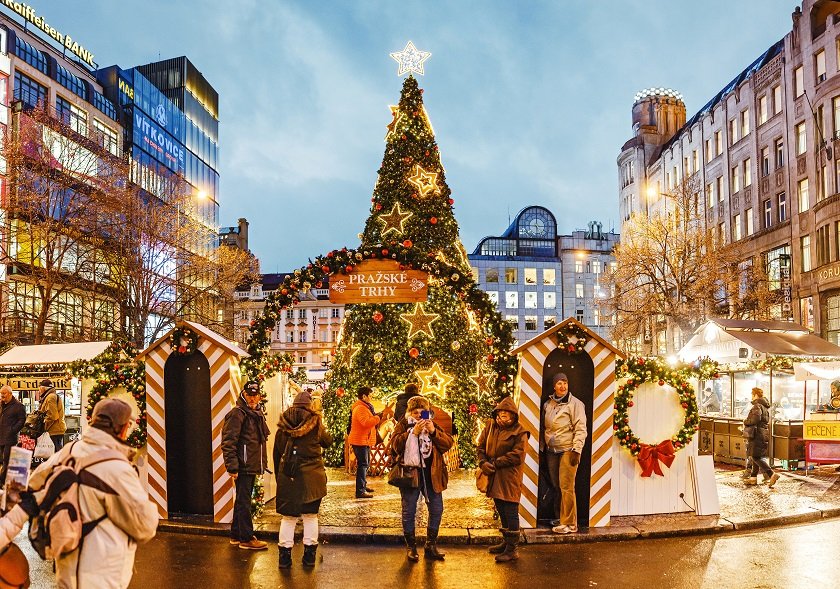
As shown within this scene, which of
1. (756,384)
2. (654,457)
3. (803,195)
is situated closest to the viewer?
(654,457)

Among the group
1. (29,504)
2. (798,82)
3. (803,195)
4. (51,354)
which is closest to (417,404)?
(29,504)

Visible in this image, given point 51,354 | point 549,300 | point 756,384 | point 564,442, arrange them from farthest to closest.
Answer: point 549,300 → point 51,354 → point 756,384 → point 564,442

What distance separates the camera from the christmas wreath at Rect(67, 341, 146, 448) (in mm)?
11688

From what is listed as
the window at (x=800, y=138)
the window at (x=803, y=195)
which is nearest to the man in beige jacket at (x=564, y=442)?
the window at (x=803, y=195)

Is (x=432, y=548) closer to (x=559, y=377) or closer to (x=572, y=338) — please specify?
(x=559, y=377)

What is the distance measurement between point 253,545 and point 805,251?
116ft

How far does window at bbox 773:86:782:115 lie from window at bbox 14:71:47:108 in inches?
1493

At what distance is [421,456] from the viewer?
880cm

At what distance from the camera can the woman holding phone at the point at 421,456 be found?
28.8 feet

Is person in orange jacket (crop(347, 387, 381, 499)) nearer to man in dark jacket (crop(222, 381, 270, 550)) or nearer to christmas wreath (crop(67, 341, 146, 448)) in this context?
christmas wreath (crop(67, 341, 146, 448))

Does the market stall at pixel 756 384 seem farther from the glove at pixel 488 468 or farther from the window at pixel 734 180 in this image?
the window at pixel 734 180

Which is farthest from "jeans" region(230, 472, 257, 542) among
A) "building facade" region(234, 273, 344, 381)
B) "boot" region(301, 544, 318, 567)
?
"building facade" region(234, 273, 344, 381)

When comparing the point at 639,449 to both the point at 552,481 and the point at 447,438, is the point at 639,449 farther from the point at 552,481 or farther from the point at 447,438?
the point at 447,438

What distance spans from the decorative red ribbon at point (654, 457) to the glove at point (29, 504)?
878 cm
